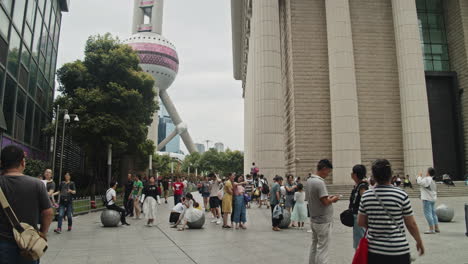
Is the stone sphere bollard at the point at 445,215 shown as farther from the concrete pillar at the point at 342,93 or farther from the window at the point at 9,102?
the window at the point at 9,102

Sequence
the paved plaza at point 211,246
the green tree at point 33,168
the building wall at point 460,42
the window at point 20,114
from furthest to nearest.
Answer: the building wall at point 460,42 < the window at point 20,114 < the green tree at point 33,168 < the paved plaza at point 211,246

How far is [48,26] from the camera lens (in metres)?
30.8

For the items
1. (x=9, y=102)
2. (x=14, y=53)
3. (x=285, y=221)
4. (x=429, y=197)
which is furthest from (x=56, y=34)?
(x=429, y=197)

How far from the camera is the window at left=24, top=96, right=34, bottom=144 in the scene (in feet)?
85.0

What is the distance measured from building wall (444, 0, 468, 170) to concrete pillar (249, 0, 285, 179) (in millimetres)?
16961

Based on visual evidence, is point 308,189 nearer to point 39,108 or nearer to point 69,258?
point 69,258

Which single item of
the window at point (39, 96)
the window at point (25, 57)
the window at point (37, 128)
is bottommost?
the window at point (37, 128)

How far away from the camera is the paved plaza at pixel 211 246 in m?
7.36

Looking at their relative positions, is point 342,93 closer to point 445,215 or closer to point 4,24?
point 445,215

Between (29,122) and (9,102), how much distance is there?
19.0 feet

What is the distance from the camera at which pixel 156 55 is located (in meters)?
95.1

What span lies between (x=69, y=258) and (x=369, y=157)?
2400 cm

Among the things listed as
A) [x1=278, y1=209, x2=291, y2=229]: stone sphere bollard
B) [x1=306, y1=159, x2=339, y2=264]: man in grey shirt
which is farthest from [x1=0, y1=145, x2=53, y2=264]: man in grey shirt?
[x1=278, y1=209, x2=291, y2=229]: stone sphere bollard

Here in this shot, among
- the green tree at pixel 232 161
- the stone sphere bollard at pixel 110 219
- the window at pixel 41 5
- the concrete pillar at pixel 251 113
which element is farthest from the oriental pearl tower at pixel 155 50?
the stone sphere bollard at pixel 110 219
